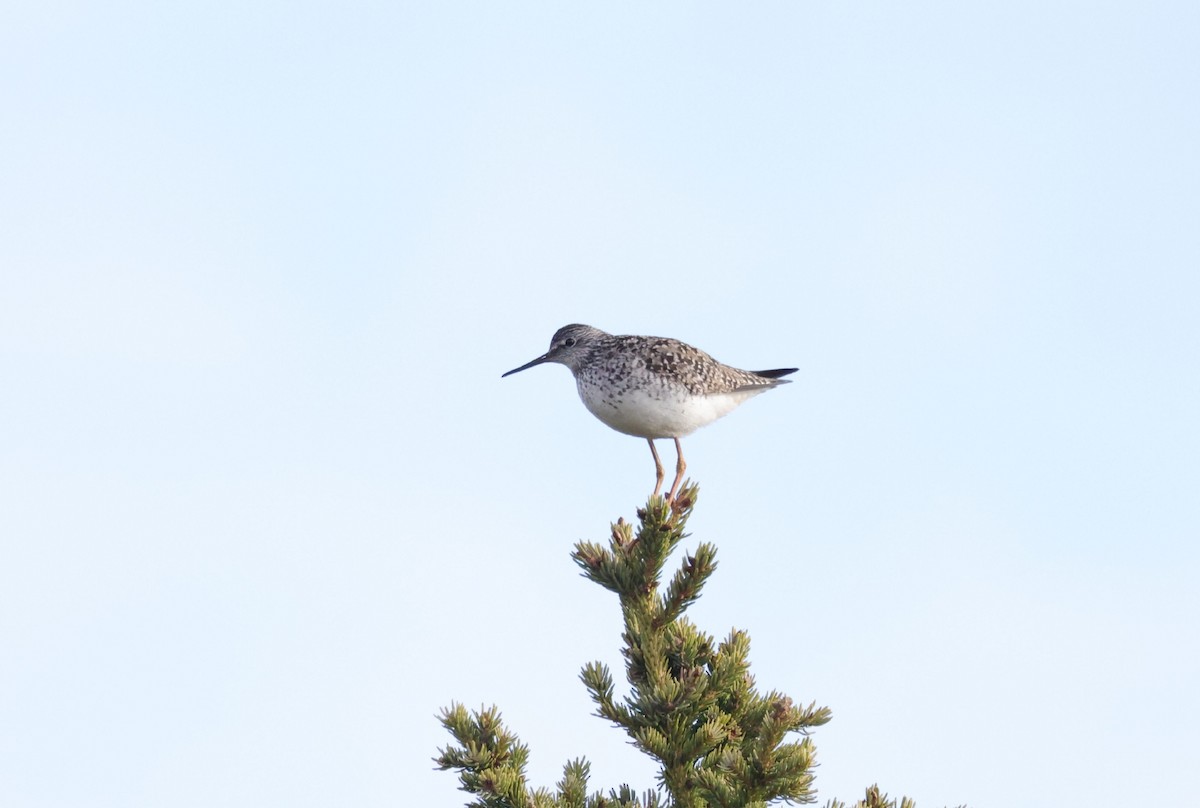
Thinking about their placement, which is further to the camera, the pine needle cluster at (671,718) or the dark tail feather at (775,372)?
the dark tail feather at (775,372)

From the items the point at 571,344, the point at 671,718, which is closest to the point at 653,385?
the point at 571,344

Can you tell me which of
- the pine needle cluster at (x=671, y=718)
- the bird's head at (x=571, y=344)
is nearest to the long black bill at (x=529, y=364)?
the bird's head at (x=571, y=344)

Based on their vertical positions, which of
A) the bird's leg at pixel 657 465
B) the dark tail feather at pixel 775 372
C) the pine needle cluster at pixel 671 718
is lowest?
the pine needle cluster at pixel 671 718

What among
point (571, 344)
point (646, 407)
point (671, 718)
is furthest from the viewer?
point (571, 344)

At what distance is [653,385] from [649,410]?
0.28 m

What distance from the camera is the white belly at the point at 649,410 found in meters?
12.4

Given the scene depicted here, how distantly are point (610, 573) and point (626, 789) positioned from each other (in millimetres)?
1234

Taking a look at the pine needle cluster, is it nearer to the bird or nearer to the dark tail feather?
the bird

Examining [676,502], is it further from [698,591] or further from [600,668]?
[600,668]

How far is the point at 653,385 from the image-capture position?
41.2 feet

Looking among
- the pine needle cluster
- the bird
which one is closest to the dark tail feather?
the bird

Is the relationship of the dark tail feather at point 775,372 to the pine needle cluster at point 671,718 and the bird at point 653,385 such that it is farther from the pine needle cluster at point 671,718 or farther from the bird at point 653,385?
the pine needle cluster at point 671,718

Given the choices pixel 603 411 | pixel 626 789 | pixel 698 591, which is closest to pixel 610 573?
pixel 698 591

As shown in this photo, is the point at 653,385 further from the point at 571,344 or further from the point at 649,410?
the point at 571,344
